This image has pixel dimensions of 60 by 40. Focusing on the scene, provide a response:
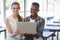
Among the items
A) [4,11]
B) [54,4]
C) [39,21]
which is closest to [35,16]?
[39,21]

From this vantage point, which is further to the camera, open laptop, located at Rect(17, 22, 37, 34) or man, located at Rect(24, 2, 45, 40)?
man, located at Rect(24, 2, 45, 40)

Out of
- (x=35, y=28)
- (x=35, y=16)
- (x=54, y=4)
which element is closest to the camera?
(x=35, y=28)

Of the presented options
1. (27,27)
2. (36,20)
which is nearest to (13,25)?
(27,27)

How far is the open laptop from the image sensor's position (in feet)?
7.88

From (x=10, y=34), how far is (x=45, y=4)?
6.00 metres

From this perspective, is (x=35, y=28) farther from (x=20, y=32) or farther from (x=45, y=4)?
(x=45, y=4)

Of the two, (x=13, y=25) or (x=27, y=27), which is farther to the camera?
(x=13, y=25)

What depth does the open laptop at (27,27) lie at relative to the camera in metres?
2.40

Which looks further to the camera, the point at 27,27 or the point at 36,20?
the point at 36,20

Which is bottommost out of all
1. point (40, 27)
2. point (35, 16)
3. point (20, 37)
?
point (20, 37)

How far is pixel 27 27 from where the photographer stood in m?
2.40

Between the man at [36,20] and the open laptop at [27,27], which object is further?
the man at [36,20]

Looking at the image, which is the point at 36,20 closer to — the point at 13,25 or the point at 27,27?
the point at 27,27

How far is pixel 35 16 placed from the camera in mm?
2609
